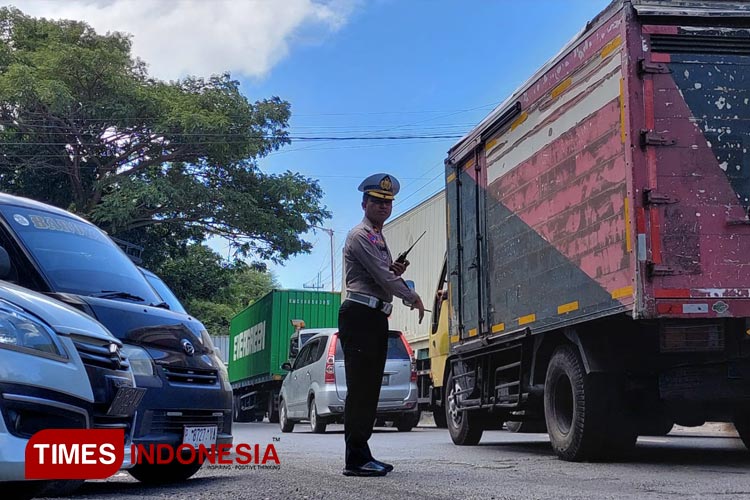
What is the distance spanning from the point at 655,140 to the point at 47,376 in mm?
4416

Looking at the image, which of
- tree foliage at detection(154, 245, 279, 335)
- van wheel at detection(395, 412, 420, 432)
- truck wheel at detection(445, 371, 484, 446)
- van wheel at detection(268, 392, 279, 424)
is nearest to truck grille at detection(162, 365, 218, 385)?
truck wheel at detection(445, 371, 484, 446)

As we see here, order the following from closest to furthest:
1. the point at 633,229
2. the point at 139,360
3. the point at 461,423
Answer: the point at 139,360 → the point at 633,229 → the point at 461,423

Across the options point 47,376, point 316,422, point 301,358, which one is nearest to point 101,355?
point 47,376

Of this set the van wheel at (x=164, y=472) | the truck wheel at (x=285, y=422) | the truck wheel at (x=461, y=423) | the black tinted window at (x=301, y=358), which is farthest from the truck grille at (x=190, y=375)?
the truck wheel at (x=285, y=422)

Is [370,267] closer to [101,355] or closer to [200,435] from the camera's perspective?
[200,435]

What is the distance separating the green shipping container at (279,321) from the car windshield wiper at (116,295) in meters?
17.3

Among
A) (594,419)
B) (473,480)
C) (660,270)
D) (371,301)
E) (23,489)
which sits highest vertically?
(660,270)

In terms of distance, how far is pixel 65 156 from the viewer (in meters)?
22.7

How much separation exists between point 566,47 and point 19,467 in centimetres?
563

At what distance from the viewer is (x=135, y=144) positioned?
75.2 ft

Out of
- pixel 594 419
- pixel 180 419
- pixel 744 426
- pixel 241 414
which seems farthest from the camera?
pixel 241 414

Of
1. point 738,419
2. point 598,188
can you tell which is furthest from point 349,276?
point 738,419

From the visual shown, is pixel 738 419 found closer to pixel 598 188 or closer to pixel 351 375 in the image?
pixel 598 188

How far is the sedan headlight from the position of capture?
4016 mm
